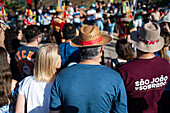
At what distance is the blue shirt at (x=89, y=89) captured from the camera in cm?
140

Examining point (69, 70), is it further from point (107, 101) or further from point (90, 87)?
point (107, 101)

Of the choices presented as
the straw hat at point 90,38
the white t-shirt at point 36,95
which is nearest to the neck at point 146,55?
the straw hat at point 90,38

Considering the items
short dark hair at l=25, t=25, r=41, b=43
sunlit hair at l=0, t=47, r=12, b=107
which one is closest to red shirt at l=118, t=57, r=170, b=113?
sunlit hair at l=0, t=47, r=12, b=107

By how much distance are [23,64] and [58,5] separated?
5012 mm

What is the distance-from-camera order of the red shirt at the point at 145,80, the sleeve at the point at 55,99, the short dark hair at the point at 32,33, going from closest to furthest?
the sleeve at the point at 55,99
the red shirt at the point at 145,80
the short dark hair at the point at 32,33

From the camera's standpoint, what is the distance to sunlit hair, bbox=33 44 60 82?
1813 millimetres

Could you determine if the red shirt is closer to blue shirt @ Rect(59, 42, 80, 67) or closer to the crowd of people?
the crowd of people

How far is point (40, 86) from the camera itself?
1.78 meters

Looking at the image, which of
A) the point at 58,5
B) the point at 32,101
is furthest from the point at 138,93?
the point at 58,5

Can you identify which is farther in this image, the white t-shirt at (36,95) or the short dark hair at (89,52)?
the white t-shirt at (36,95)

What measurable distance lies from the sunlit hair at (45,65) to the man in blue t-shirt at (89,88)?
35 cm

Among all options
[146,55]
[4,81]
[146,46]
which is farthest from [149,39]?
[4,81]

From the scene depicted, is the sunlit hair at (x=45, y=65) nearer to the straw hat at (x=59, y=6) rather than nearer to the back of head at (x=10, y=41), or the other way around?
the back of head at (x=10, y=41)

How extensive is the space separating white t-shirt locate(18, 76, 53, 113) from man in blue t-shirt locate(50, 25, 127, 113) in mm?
271
